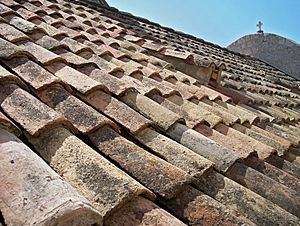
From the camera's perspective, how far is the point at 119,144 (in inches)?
65.5

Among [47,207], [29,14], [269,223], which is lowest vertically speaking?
[269,223]

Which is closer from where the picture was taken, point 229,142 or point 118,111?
point 118,111

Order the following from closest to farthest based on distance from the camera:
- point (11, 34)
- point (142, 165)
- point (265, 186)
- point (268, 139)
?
point (142, 165) → point (265, 186) → point (11, 34) → point (268, 139)

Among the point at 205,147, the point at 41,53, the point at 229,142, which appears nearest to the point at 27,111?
the point at 41,53

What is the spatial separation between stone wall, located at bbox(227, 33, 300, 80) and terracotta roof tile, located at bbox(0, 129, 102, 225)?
1073cm

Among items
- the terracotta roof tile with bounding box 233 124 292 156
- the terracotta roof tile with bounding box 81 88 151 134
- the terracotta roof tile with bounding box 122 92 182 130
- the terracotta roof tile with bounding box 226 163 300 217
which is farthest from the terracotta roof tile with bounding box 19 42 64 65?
the terracotta roof tile with bounding box 233 124 292 156

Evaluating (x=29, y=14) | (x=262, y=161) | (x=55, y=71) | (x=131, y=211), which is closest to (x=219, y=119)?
(x=262, y=161)

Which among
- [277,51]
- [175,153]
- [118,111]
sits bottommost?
[175,153]

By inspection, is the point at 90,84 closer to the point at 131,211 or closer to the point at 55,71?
the point at 55,71

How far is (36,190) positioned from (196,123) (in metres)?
1.41

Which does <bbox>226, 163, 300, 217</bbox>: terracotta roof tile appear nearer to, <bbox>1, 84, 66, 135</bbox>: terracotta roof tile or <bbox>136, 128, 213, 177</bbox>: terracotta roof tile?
<bbox>136, 128, 213, 177</bbox>: terracotta roof tile

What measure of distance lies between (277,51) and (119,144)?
10.4m

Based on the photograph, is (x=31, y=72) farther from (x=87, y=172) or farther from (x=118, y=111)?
(x=87, y=172)

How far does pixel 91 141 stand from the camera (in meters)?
1.66
